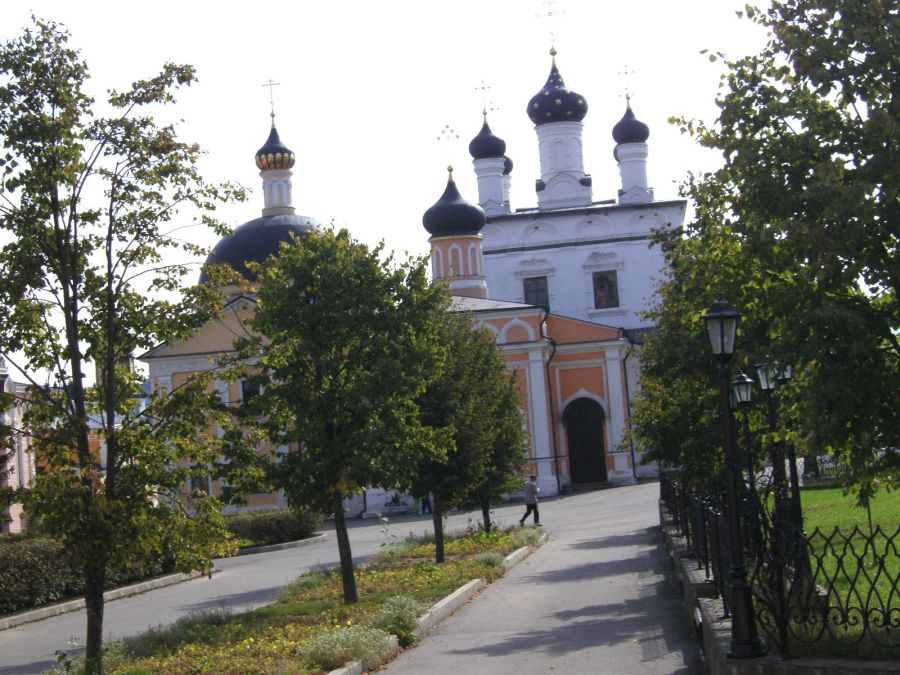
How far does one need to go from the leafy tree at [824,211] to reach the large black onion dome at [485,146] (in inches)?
1910

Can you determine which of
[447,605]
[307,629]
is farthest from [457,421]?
[307,629]

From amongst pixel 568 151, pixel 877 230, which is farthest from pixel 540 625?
pixel 568 151

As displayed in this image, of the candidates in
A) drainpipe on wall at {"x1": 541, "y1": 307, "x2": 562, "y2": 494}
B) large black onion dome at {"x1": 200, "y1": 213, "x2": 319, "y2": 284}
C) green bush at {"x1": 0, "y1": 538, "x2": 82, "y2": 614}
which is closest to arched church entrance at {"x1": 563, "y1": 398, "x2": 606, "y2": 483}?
drainpipe on wall at {"x1": 541, "y1": 307, "x2": 562, "y2": 494}

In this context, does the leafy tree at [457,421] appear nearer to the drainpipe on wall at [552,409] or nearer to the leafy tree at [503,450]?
the leafy tree at [503,450]

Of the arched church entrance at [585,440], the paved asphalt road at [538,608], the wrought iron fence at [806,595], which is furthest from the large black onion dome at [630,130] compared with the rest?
A: the wrought iron fence at [806,595]

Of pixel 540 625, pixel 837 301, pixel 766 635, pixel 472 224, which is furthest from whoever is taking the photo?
pixel 472 224

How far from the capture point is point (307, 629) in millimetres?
13234

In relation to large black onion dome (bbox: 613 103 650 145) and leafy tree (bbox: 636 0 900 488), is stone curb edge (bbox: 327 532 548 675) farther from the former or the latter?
large black onion dome (bbox: 613 103 650 145)

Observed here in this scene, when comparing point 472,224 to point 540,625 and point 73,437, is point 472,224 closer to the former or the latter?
point 540,625

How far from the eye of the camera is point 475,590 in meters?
17.4

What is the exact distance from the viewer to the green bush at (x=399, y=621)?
41.7ft

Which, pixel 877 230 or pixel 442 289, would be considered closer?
pixel 877 230

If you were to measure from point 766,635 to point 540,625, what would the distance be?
5.16m

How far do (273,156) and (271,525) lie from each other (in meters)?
28.1
